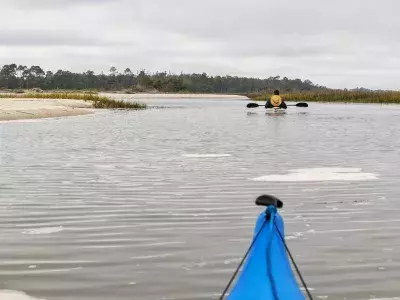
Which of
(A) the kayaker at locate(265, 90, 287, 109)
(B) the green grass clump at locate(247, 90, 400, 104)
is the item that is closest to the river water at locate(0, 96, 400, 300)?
(A) the kayaker at locate(265, 90, 287, 109)

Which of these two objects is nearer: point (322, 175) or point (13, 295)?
point (13, 295)

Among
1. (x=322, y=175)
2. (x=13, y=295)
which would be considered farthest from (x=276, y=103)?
(x=13, y=295)

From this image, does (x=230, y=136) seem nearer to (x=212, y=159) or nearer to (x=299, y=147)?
(x=299, y=147)

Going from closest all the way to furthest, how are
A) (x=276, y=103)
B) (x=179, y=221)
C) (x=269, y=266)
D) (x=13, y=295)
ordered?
1. (x=269, y=266)
2. (x=13, y=295)
3. (x=179, y=221)
4. (x=276, y=103)

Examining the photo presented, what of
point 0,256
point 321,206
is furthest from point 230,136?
point 0,256

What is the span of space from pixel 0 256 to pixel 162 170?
677 cm

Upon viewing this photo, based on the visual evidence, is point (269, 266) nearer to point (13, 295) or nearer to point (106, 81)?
point (13, 295)

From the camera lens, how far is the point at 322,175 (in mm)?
11992

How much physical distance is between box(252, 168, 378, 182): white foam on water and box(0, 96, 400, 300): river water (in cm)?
2

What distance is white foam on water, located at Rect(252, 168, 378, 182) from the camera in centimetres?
1141

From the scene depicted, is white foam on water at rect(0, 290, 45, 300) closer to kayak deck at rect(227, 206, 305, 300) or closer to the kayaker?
kayak deck at rect(227, 206, 305, 300)

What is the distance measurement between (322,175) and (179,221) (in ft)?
16.6

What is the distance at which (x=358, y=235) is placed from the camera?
702cm

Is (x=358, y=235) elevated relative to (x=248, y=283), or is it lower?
lower
